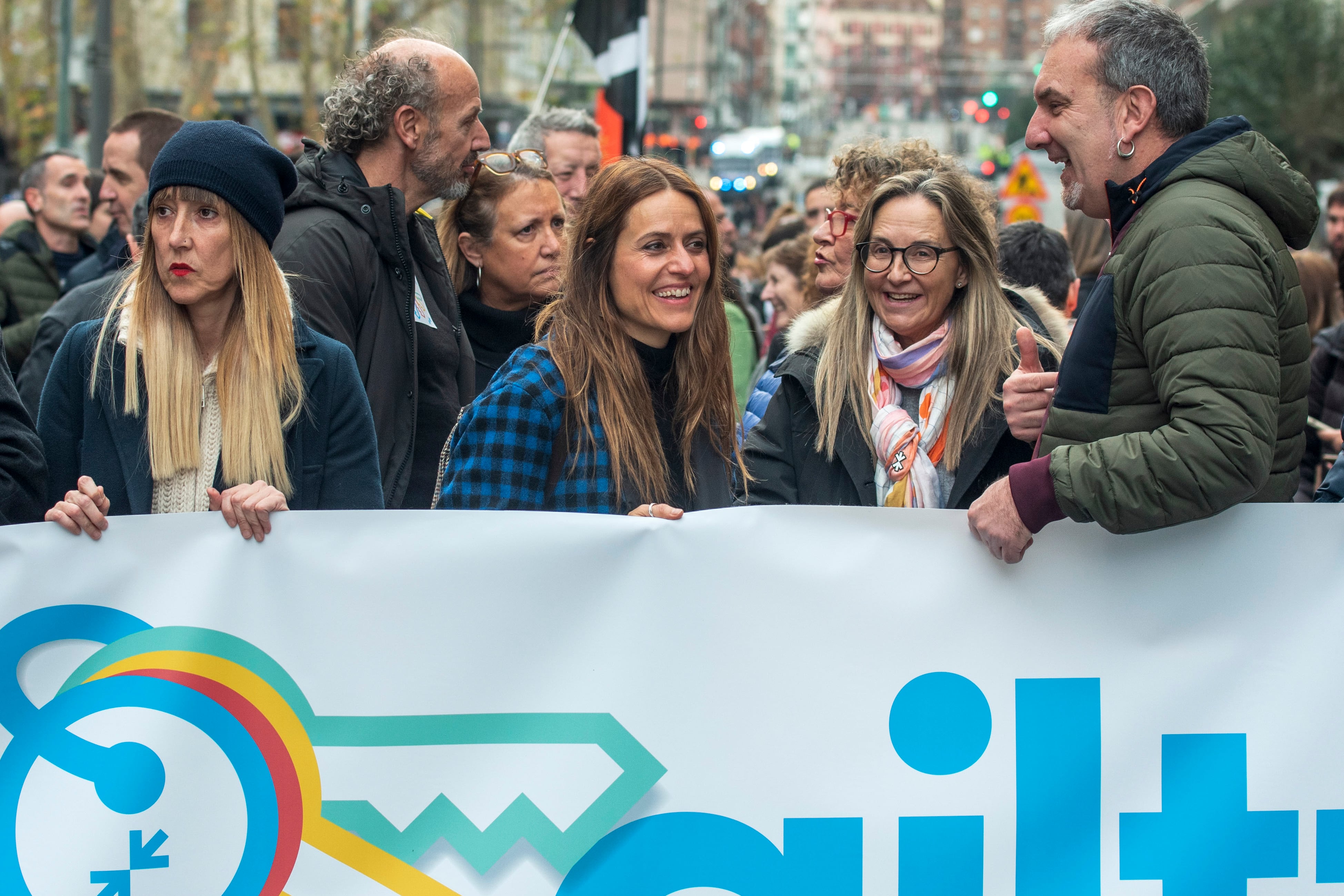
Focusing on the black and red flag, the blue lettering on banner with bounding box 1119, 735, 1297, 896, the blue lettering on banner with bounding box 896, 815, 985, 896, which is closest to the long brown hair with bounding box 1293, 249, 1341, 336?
the black and red flag

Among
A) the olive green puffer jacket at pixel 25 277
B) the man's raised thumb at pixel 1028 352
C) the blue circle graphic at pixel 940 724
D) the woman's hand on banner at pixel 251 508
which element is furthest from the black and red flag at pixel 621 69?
the blue circle graphic at pixel 940 724

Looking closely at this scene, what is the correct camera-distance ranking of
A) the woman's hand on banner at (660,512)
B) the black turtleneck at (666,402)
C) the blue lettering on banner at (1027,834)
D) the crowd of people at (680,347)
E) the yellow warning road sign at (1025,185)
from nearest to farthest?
the crowd of people at (680,347), the blue lettering on banner at (1027,834), the woman's hand on banner at (660,512), the black turtleneck at (666,402), the yellow warning road sign at (1025,185)

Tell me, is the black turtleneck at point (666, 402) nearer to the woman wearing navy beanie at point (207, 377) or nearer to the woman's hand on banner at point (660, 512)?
the woman's hand on banner at point (660, 512)

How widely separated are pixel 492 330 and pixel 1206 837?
8.48ft

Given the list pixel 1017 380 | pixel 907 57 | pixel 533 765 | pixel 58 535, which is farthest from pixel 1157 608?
pixel 907 57

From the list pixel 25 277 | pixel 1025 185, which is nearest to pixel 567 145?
pixel 25 277

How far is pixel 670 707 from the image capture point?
2615 mm

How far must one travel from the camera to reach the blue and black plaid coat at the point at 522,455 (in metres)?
2.84

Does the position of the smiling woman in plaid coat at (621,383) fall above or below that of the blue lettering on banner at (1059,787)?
above

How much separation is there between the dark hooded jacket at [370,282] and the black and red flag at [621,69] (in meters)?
3.65

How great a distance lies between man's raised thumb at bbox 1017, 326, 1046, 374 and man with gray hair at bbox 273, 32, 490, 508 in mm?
1593

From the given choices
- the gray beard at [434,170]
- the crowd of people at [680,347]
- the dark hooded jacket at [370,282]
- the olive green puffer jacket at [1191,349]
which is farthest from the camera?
the gray beard at [434,170]

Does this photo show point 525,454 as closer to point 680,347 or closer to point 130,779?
point 680,347

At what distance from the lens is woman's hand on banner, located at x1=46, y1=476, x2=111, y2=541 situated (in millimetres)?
2568
